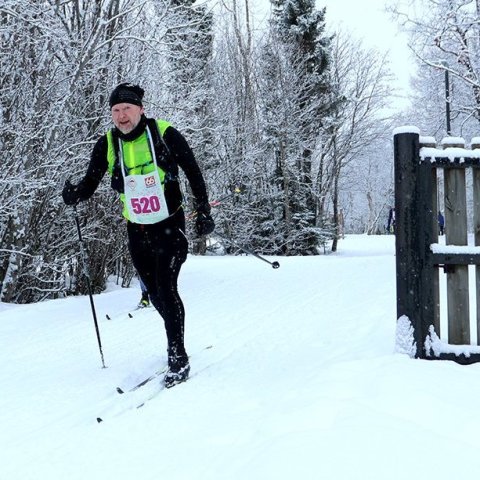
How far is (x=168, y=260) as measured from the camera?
12.3 feet

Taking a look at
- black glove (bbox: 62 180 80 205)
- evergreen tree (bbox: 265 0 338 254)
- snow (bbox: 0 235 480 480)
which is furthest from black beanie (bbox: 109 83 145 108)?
evergreen tree (bbox: 265 0 338 254)

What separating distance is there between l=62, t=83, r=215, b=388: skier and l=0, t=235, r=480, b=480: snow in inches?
19.8

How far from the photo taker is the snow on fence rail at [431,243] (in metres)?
3.61

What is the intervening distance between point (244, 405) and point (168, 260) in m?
1.14

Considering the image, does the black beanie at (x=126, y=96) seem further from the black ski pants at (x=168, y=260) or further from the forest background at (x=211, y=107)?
the forest background at (x=211, y=107)

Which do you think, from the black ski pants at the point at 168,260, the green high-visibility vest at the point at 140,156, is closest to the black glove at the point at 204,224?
the black ski pants at the point at 168,260

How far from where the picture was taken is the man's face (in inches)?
144

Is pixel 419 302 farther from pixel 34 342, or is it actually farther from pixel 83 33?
pixel 83 33

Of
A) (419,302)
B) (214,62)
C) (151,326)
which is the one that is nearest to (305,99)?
(214,62)

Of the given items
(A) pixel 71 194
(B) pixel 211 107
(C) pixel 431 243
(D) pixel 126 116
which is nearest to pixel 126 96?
(D) pixel 126 116

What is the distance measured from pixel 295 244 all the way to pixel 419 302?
20.0 m

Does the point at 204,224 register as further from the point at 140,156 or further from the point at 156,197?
the point at 140,156

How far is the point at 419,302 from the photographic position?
3.65 meters

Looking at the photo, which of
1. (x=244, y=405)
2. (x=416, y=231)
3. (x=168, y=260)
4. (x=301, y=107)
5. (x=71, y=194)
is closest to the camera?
(x=244, y=405)
